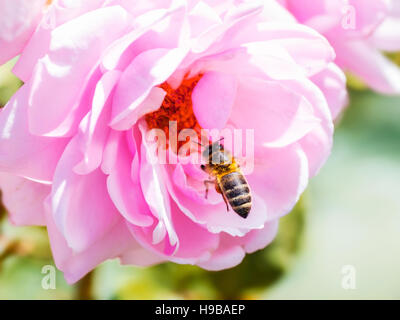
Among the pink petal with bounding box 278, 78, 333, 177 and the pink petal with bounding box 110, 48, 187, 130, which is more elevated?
the pink petal with bounding box 110, 48, 187, 130

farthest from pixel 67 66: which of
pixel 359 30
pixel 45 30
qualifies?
pixel 359 30

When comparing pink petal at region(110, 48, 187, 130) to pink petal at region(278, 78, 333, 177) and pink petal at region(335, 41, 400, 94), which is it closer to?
pink petal at region(278, 78, 333, 177)

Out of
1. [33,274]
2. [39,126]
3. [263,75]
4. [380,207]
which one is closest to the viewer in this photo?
[39,126]

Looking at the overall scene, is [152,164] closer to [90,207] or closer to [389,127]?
[90,207]

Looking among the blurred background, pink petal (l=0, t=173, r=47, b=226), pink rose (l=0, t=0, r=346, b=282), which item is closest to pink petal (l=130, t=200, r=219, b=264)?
pink rose (l=0, t=0, r=346, b=282)

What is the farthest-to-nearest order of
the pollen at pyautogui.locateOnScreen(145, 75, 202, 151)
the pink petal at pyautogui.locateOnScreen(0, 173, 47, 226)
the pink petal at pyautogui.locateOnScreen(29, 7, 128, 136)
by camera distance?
1. the pollen at pyautogui.locateOnScreen(145, 75, 202, 151)
2. the pink petal at pyautogui.locateOnScreen(0, 173, 47, 226)
3. the pink petal at pyautogui.locateOnScreen(29, 7, 128, 136)

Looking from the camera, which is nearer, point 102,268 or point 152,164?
point 152,164

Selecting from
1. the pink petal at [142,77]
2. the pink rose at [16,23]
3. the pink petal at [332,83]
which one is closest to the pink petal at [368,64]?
the pink petal at [332,83]

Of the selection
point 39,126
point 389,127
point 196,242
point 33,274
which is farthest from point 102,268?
point 389,127
